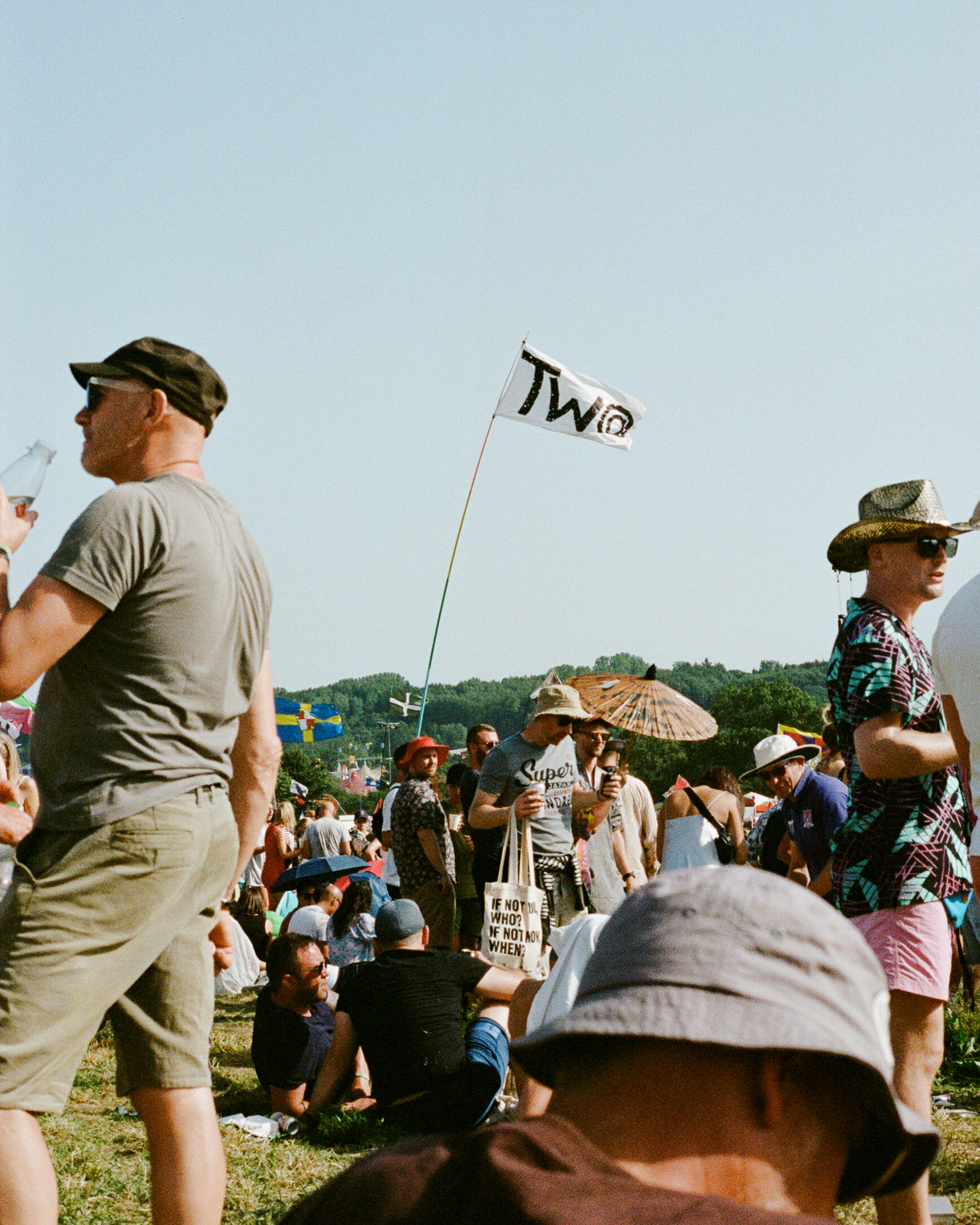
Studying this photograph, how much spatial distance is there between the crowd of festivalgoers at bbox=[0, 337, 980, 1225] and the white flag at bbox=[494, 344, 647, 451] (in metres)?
6.95

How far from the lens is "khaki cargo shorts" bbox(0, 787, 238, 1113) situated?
2.44 m

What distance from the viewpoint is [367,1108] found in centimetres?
569

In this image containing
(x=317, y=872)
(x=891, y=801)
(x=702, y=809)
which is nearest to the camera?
(x=891, y=801)

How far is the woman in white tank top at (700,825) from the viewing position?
7.74 metres

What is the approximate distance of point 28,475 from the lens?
3332 mm

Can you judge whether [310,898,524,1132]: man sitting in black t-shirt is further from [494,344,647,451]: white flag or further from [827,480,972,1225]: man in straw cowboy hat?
[494,344,647,451]: white flag

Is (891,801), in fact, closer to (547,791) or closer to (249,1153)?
(249,1153)

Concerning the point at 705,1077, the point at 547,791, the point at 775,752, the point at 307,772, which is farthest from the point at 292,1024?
the point at 307,772

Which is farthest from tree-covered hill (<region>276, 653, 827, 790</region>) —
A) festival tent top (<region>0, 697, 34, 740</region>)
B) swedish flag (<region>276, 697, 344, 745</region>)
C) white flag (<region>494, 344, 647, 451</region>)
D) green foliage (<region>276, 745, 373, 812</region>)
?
white flag (<region>494, 344, 647, 451</region>)

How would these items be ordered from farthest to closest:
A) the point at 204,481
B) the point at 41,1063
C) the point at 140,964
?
the point at 204,481, the point at 140,964, the point at 41,1063

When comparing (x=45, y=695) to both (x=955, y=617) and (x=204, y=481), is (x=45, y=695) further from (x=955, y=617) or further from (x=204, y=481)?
(x=955, y=617)

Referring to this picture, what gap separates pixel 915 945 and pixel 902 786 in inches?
15.8

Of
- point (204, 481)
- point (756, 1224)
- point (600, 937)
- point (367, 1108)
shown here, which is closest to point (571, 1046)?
point (600, 937)

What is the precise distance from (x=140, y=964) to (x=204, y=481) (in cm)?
106
